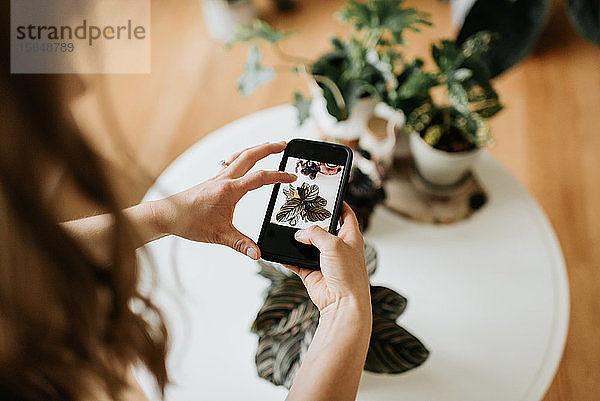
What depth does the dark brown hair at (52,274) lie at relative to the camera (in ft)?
1.45

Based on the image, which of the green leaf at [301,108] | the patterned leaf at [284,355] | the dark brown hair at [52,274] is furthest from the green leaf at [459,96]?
the dark brown hair at [52,274]

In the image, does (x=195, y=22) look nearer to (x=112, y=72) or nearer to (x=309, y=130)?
(x=112, y=72)

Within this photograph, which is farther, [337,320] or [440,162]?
[440,162]

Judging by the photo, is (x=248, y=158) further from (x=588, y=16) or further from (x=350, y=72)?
(x=588, y=16)

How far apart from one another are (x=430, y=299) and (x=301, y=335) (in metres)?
0.28

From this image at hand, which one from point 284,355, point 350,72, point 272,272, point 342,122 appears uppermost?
point 350,72

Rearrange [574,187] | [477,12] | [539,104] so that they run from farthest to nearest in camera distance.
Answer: [539,104] < [574,187] < [477,12]

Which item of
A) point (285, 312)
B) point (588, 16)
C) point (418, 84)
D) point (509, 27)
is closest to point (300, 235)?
point (285, 312)

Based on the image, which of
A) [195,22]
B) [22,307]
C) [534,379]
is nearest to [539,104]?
[534,379]

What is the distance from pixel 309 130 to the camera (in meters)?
1.07

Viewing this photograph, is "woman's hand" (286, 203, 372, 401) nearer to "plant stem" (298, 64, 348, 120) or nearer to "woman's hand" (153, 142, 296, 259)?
"woman's hand" (153, 142, 296, 259)

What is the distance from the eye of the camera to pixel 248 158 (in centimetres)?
74

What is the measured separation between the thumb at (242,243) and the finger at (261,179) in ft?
0.22

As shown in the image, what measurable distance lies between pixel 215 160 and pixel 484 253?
0.57 metres
